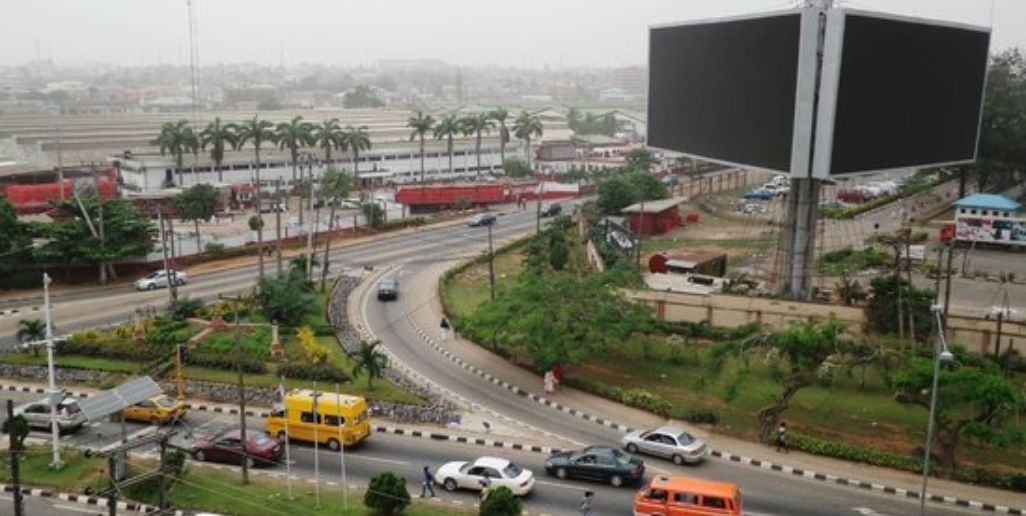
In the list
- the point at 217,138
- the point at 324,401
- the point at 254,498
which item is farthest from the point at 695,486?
the point at 217,138

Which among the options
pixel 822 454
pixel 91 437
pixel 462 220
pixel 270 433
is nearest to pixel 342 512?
pixel 270 433

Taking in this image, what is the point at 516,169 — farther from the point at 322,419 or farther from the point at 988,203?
the point at 322,419

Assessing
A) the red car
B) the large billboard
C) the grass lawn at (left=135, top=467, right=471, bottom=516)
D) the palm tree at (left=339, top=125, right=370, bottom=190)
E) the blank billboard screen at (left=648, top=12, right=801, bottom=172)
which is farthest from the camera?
the palm tree at (left=339, top=125, right=370, bottom=190)

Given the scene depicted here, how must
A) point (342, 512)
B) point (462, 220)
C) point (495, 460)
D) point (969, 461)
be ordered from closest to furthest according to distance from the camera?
point (342, 512) → point (495, 460) → point (969, 461) → point (462, 220)

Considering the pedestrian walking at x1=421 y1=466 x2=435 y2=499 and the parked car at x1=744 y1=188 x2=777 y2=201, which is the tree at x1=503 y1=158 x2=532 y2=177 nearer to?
the parked car at x1=744 y1=188 x2=777 y2=201

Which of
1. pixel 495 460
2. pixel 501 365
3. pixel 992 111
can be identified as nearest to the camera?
pixel 495 460

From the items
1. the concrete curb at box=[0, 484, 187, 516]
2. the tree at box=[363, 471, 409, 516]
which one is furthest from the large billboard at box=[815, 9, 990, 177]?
the concrete curb at box=[0, 484, 187, 516]

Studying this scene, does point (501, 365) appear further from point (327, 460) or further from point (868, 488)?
point (868, 488)

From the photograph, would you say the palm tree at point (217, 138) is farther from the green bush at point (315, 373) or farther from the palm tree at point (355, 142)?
the green bush at point (315, 373)
